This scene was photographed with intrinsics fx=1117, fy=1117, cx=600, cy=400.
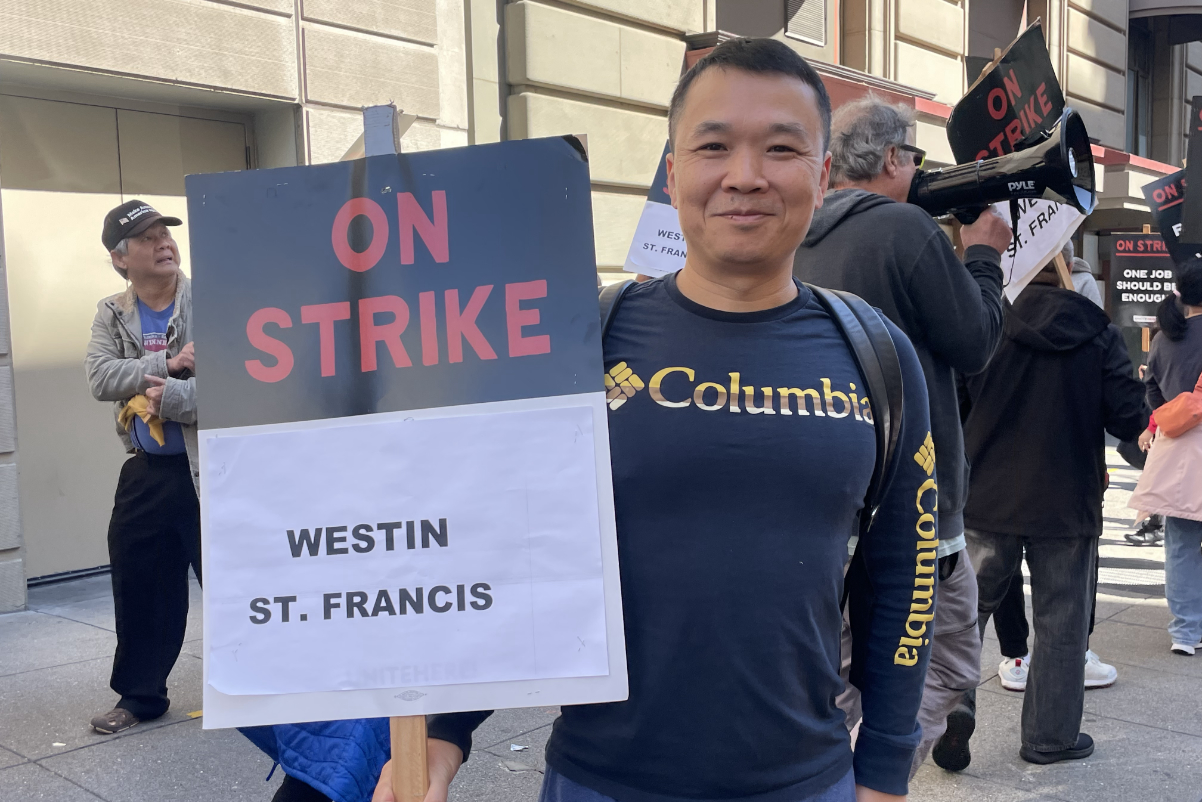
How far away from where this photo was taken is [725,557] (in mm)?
1538

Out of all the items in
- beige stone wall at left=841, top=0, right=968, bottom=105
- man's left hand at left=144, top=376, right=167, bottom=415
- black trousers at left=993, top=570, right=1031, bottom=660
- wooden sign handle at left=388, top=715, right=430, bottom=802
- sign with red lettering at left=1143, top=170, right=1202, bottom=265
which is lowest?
black trousers at left=993, top=570, right=1031, bottom=660

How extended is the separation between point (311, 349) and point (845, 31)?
11772 mm

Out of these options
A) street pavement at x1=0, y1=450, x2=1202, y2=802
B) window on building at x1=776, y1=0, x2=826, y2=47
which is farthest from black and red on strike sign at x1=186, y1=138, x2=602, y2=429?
window on building at x1=776, y1=0, x2=826, y2=47

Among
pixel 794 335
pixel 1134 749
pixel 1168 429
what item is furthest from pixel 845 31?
pixel 794 335

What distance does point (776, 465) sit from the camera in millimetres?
1557

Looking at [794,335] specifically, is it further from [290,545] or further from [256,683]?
[256,683]

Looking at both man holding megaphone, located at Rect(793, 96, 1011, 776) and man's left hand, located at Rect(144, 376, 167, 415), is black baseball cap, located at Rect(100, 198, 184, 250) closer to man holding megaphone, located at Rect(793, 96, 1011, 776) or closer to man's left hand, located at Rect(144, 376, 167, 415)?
man's left hand, located at Rect(144, 376, 167, 415)

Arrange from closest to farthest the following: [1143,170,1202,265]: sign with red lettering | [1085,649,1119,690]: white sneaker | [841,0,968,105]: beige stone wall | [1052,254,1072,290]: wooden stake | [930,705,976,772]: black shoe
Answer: [930,705,976,772]: black shoe < [1052,254,1072,290]: wooden stake < [1085,649,1119,690]: white sneaker < [1143,170,1202,265]: sign with red lettering < [841,0,968,105]: beige stone wall

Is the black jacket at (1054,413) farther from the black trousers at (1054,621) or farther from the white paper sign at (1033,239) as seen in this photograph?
the white paper sign at (1033,239)

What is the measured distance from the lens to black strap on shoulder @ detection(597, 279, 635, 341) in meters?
1.65

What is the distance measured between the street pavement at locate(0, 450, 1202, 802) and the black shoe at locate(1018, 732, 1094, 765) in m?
0.03

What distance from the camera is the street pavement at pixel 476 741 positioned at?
3.85m

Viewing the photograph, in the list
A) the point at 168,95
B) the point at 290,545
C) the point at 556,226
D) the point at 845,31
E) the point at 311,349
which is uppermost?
the point at 845,31

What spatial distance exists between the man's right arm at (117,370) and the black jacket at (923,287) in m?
2.73
